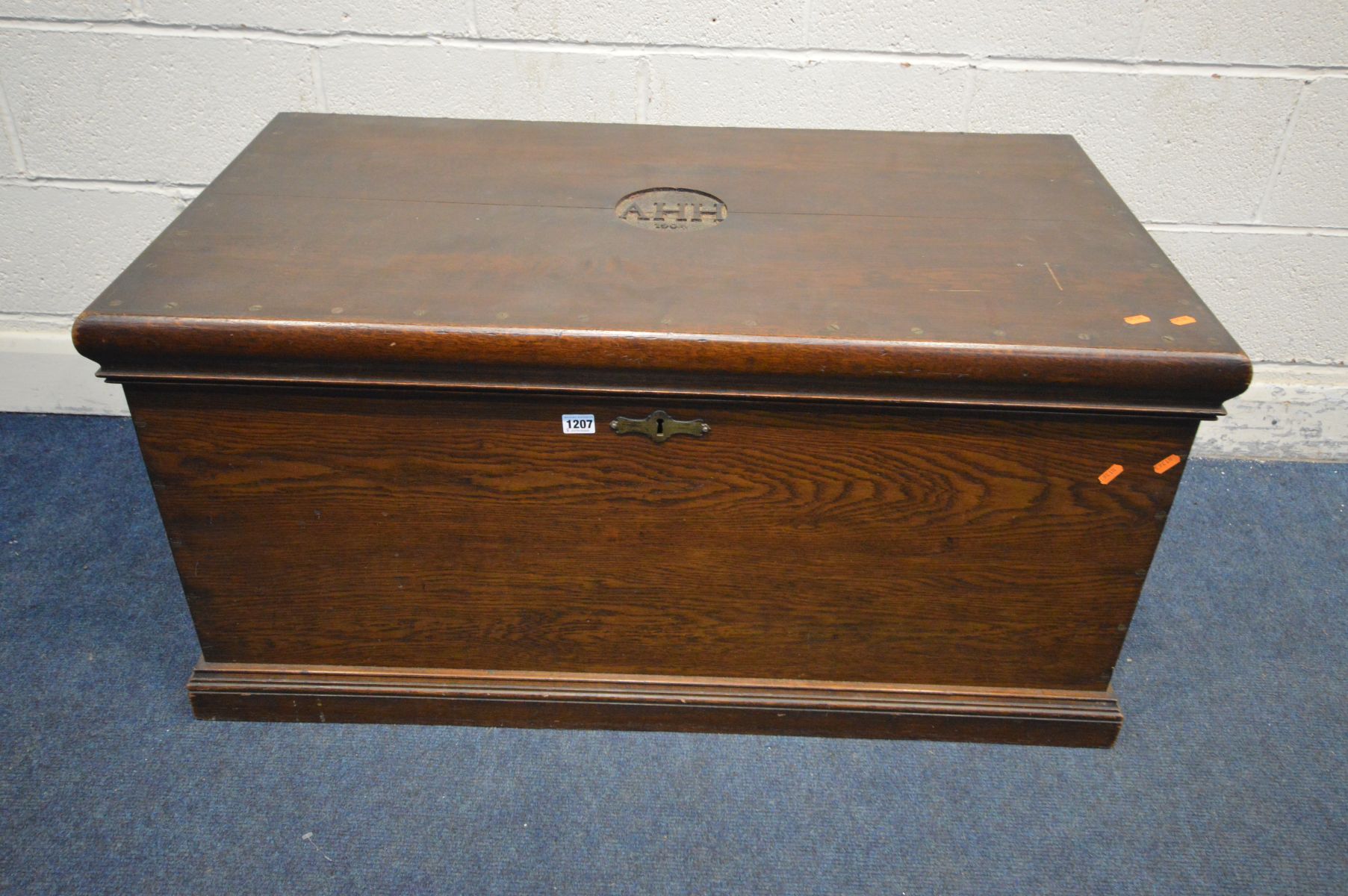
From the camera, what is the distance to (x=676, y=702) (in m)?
1.19

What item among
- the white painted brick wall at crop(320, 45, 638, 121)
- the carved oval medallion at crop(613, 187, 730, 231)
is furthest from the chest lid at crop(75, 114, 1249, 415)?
the white painted brick wall at crop(320, 45, 638, 121)

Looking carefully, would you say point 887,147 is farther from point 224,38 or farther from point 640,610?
point 224,38

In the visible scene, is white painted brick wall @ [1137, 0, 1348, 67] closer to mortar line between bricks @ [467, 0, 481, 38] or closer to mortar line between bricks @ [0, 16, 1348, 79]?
mortar line between bricks @ [0, 16, 1348, 79]

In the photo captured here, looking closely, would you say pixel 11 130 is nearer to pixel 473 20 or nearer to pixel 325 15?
pixel 325 15

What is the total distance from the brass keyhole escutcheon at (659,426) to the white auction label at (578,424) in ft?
0.07

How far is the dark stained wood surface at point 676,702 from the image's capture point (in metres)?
1.19

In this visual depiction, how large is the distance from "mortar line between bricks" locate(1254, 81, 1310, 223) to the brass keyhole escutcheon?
1055mm

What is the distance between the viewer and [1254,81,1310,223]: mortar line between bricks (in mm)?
1472

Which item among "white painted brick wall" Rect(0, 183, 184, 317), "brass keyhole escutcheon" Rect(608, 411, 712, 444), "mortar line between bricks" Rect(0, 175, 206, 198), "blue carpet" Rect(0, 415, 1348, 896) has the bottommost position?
"blue carpet" Rect(0, 415, 1348, 896)

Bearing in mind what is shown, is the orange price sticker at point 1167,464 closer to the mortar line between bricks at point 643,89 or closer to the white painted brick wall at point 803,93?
the white painted brick wall at point 803,93

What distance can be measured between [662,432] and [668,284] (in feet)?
0.48

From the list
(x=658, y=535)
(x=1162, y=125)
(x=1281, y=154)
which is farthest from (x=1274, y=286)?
(x=658, y=535)

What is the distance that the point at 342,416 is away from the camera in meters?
1.01

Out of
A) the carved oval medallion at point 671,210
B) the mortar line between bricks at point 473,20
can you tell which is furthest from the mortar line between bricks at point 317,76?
the carved oval medallion at point 671,210
